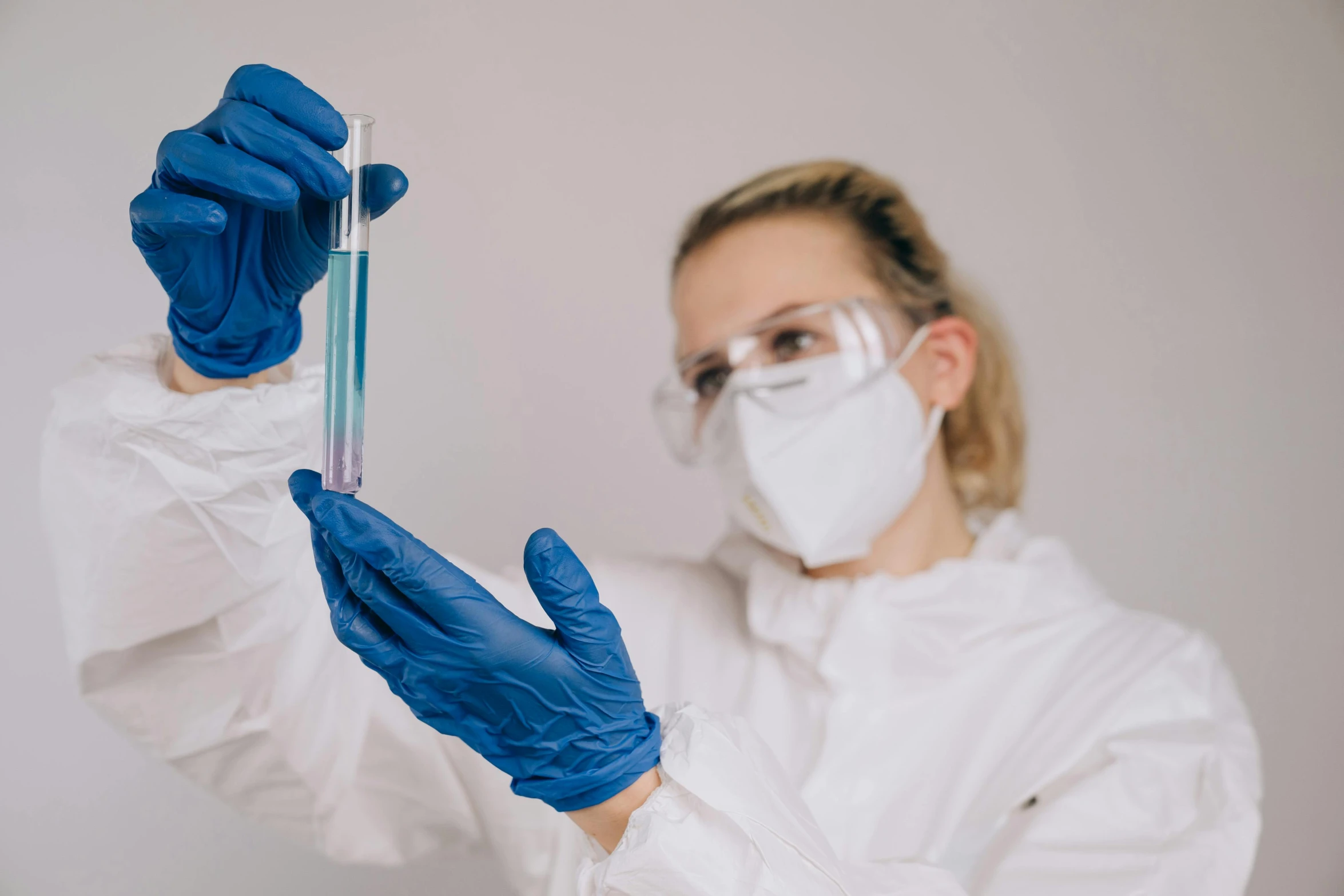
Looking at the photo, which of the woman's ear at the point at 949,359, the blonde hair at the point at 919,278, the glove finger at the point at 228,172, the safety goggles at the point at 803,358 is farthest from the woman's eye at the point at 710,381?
the glove finger at the point at 228,172

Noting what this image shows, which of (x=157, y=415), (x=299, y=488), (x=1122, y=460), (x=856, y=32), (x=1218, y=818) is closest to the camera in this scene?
(x=299, y=488)

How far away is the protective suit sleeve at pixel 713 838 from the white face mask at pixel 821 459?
56 cm

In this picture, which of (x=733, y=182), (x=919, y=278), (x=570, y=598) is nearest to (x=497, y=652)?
(x=570, y=598)

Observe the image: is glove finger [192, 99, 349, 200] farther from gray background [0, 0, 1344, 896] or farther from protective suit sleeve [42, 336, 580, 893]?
gray background [0, 0, 1344, 896]

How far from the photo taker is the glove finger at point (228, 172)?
2.90ft

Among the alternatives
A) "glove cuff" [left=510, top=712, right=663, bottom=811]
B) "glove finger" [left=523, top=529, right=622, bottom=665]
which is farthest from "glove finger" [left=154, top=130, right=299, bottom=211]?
"glove cuff" [left=510, top=712, right=663, bottom=811]

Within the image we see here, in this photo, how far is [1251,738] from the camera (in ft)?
4.33

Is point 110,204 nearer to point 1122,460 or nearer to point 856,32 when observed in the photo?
point 856,32

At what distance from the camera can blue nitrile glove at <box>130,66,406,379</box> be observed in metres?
0.90

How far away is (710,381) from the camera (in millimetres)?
1598

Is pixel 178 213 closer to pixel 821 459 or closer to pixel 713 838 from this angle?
pixel 713 838

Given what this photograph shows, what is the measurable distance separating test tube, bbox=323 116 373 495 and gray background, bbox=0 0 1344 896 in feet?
2.60

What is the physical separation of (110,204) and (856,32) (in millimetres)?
1526

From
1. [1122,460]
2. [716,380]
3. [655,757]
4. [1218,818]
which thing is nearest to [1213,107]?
[1122,460]
